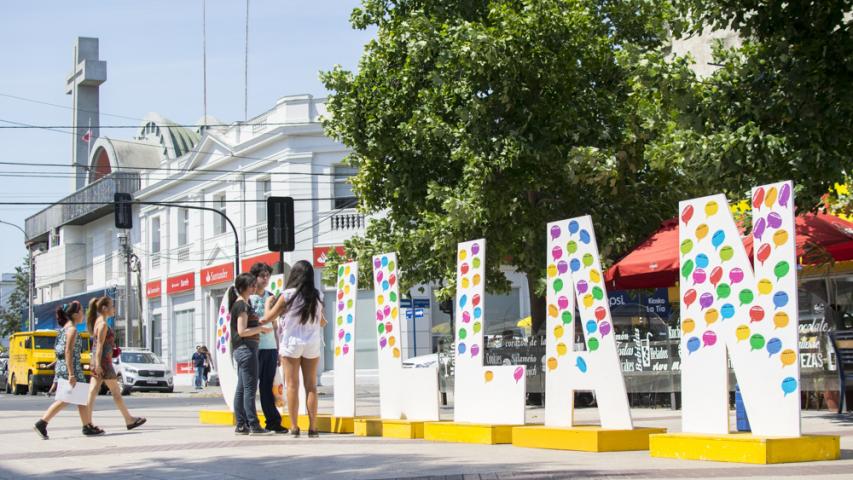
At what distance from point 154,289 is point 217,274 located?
7.72 m

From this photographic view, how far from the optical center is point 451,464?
28.3 feet

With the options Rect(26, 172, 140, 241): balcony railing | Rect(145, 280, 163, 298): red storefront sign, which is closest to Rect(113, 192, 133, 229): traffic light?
Rect(26, 172, 140, 241): balcony railing

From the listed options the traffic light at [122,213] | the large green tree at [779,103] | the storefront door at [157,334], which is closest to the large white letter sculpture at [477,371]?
the large green tree at [779,103]

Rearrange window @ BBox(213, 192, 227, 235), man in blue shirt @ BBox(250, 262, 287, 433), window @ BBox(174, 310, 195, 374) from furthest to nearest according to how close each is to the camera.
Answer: window @ BBox(174, 310, 195, 374) < window @ BBox(213, 192, 227, 235) < man in blue shirt @ BBox(250, 262, 287, 433)

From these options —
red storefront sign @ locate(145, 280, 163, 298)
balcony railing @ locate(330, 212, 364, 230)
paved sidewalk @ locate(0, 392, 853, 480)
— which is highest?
balcony railing @ locate(330, 212, 364, 230)

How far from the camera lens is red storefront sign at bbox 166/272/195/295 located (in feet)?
150

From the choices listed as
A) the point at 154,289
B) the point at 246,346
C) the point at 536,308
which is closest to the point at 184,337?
the point at 154,289

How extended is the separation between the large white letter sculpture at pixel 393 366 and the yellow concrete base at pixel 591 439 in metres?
2.28

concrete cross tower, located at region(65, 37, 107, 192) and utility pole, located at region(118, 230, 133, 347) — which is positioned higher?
concrete cross tower, located at region(65, 37, 107, 192)

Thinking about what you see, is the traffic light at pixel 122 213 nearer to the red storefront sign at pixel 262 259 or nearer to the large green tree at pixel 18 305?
the red storefront sign at pixel 262 259

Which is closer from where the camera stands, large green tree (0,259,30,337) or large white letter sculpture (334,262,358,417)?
large white letter sculpture (334,262,358,417)

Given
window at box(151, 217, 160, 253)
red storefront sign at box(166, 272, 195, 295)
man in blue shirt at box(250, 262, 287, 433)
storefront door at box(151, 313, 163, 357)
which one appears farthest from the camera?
window at box(151, 217, 160, 253)

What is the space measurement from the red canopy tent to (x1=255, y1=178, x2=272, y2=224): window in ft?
78.4

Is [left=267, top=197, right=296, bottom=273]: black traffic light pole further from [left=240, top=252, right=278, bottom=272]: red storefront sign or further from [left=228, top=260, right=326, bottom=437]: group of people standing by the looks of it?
[left=240, top=252, right=278, bottom=272]: red storefront sign
